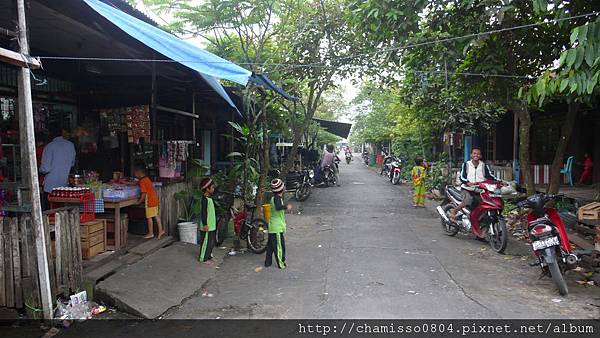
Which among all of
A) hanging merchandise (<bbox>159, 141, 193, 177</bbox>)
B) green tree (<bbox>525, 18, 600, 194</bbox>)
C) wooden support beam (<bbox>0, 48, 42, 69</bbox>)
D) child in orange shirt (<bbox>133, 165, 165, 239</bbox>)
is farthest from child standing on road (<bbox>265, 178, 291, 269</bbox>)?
green tree (<bbox>525, 18, 600, 194</bbox>)

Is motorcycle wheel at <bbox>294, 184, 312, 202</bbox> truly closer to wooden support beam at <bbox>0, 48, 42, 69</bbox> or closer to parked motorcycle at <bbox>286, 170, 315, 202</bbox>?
parked motorcycle at <bbox>286, 170, 315, 202</bbox>

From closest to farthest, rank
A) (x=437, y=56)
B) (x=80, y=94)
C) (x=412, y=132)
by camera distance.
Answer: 1. (x=437, y=56)
2. (x=80, y=94)
3. (x=412, y=132)

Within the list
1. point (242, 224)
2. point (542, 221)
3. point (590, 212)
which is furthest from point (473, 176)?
point (242, 224)

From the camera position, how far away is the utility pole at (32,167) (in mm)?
4105

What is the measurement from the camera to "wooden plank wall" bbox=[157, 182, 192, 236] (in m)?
7.36

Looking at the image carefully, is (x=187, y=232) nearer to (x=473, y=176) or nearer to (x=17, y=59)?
(x=17, y=59)

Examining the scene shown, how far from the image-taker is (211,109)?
1319 centimetres

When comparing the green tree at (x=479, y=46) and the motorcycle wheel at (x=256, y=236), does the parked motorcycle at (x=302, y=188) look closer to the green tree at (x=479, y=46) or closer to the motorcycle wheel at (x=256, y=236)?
the green tree at (x=479, y=46)

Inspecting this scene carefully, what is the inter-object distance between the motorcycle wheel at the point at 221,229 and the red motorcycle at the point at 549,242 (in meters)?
4.70

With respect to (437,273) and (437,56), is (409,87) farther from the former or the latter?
(437,273)

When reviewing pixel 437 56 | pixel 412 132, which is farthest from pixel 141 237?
pixel 412 132

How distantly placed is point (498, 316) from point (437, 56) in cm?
482

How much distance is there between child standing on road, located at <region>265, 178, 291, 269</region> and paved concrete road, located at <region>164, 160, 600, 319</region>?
0.19m

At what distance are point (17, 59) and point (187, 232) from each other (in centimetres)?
420
